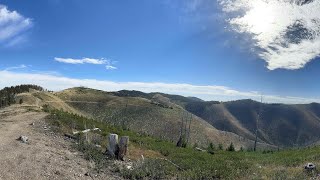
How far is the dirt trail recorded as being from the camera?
20984 mm

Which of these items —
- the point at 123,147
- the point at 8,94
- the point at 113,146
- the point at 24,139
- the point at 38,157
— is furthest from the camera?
the point at 8,94

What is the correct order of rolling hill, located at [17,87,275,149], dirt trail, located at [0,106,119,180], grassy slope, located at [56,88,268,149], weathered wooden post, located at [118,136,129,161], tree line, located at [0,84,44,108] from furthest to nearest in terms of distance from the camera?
grassy slope, located at [56,88,268,149] < rolling hill, located at [17,87,275,149] < tree line, located at [0,84,44,108] < weathered wooden post, located at [118,136,129,161] < dirt trail, located at [0,106,119,180]

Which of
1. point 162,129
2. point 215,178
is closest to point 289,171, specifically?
point 215,178

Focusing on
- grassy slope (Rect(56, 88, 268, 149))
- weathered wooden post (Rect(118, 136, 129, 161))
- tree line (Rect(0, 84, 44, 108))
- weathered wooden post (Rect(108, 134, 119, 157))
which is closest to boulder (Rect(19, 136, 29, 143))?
weathered wooden post (Rect(108, 134, 119, 157))

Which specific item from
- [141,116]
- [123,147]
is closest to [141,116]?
[141,116]

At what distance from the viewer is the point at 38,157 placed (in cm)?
2386

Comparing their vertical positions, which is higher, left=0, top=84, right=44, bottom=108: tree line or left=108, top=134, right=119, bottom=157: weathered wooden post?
left=0, top=84, right=44, bottom=108: tree line

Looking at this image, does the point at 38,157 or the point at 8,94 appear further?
the point at 8,94

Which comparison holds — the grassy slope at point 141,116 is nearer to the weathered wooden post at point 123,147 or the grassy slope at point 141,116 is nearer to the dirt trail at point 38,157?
the dirt trail at point 38,157

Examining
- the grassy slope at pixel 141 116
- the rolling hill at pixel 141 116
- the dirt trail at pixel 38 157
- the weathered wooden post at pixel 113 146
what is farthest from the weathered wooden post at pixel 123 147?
the rolling hill at pixel 141 116

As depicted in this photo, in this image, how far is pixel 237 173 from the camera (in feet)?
86.2

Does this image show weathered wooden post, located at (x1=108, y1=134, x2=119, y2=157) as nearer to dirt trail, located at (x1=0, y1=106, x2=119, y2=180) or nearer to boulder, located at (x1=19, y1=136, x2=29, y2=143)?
dirt trail, located at (x1=0, y1=106, x2=119, y2=180)

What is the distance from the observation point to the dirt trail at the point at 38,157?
21.0 m

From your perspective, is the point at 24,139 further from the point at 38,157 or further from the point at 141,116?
the point at 141,116
